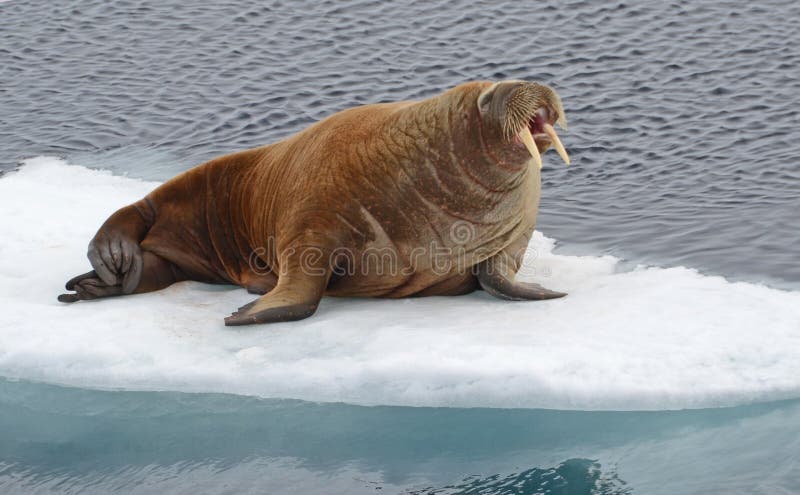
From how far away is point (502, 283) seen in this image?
690 cm

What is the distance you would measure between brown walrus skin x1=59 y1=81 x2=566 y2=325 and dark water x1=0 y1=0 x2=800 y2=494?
1041 mm

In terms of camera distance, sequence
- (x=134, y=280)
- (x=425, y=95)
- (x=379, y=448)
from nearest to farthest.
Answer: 1. (x=379, y=448)
2. (x=134, y=280)
3. (x=425, y=95)

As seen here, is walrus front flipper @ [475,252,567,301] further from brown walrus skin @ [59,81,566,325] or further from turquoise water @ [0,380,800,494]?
turquoise water @ [0,380,800,494]

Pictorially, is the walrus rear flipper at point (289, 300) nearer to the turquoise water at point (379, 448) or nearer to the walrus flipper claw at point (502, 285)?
the turquoise water at point (379, 448)

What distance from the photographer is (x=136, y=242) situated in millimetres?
7527

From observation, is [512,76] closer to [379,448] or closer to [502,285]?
[502,285]

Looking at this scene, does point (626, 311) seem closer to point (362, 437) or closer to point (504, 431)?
point (504, 431)

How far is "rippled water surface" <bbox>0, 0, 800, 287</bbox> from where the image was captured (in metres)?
9.48

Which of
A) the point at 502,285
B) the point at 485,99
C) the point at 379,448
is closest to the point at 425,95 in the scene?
the point at 502,285

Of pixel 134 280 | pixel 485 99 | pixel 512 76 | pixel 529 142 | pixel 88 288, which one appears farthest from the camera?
pixel 512 76

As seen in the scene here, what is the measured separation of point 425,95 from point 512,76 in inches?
43.4

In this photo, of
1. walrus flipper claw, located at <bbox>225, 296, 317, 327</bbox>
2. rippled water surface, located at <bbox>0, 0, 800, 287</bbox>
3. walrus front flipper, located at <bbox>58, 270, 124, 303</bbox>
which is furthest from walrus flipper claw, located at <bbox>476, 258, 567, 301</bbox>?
walrus front flipper, located at <bbox>58, 270, 124, 303</bbox>

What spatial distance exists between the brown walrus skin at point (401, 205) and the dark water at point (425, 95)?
1.04 metres

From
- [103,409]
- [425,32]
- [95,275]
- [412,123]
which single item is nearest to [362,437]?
[103,409]
